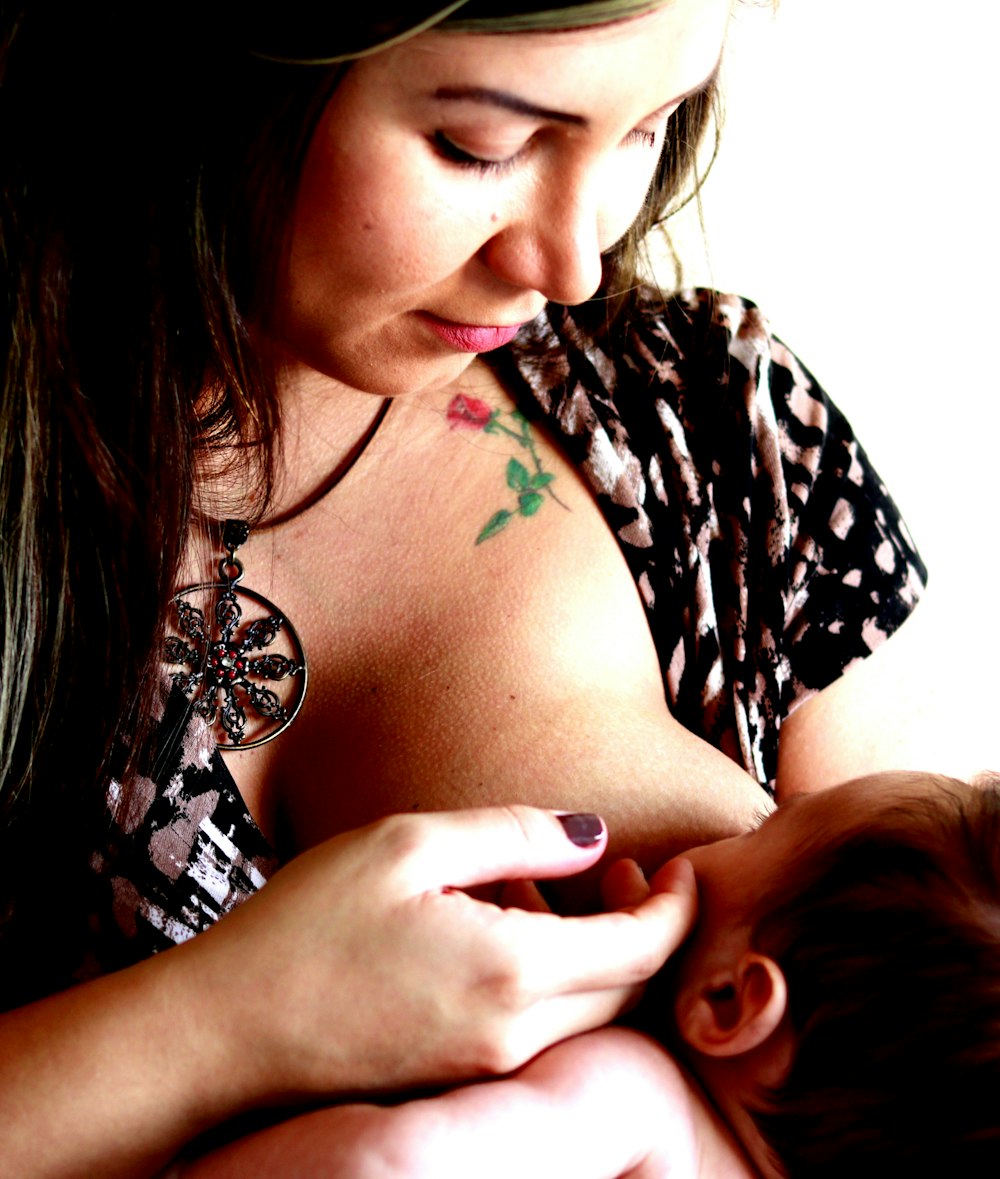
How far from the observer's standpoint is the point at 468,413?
4.25ft

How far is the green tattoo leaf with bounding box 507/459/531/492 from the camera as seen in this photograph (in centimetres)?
125

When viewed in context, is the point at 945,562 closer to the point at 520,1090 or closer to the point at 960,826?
the point at 960,826

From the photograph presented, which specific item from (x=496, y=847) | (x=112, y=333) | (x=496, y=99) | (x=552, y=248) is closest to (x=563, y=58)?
(x=496, y=99)

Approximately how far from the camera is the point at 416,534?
1.23 meters

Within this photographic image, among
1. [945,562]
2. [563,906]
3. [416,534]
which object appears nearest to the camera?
[563,906]

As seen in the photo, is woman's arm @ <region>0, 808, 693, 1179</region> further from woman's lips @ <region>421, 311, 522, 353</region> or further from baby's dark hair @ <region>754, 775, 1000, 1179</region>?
woman's lips @ <region>421, 311, 522, 353</region>

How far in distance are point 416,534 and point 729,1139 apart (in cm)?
62

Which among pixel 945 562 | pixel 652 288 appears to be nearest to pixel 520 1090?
pixel 652 288

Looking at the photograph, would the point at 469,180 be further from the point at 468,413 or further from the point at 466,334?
the point at 468,413

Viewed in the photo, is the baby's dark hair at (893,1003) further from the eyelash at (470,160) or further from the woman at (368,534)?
the eyelash at (470,160)

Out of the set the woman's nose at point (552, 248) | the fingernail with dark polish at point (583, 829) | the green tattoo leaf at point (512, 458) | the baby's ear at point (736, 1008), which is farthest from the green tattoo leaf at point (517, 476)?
the baby's ear at point (736, 1008)

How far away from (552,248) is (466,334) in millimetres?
130

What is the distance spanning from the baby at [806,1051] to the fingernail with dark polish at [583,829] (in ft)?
0.49

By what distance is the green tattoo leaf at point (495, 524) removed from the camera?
1.23m
